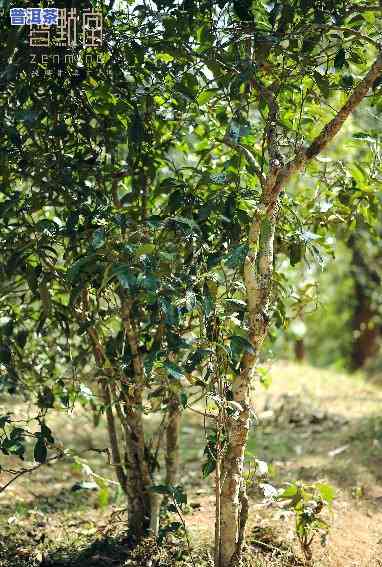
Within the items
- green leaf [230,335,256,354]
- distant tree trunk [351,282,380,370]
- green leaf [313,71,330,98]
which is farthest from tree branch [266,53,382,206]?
distant tree trunk [351,282,380,370]

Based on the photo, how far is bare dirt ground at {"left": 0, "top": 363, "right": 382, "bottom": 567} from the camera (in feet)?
10.7

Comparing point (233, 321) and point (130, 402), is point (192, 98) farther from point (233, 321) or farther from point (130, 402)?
point (130, 402)

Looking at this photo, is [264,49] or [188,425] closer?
[264,49]

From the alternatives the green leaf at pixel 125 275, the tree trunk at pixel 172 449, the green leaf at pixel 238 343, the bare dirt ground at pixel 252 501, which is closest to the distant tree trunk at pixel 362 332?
the bare dirt ground at pixel 252 501

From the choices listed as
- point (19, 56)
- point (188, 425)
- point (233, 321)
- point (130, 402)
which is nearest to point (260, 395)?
point (188, 425)

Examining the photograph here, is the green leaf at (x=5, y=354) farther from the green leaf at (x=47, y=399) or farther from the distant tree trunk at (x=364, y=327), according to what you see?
the distant tree trunk at (x=364, y=327)

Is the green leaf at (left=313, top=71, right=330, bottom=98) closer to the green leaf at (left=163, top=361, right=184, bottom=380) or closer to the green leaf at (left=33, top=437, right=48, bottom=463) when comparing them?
the green leaf at (left=163, top=361, right=184, bottom=380)

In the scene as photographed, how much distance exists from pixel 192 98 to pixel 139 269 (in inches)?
27.8

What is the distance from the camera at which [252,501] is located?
396 centimetres

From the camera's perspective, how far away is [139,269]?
218 centimetres

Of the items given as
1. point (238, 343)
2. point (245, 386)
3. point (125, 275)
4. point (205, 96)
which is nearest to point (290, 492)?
point (245, 386)

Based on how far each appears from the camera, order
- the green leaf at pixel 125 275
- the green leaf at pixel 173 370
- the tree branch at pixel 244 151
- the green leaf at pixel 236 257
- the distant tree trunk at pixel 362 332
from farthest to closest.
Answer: the distant tree trunk at pixel 362 332 < the tree branch at pixel 244 151 < the green leaf at pixel 236 257 < the green leaf at pixel 173 370 < the green leaf at pixel 125 275

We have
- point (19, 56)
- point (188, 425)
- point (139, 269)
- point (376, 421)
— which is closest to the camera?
point (139, 269)

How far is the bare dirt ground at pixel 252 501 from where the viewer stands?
10.7 feet
